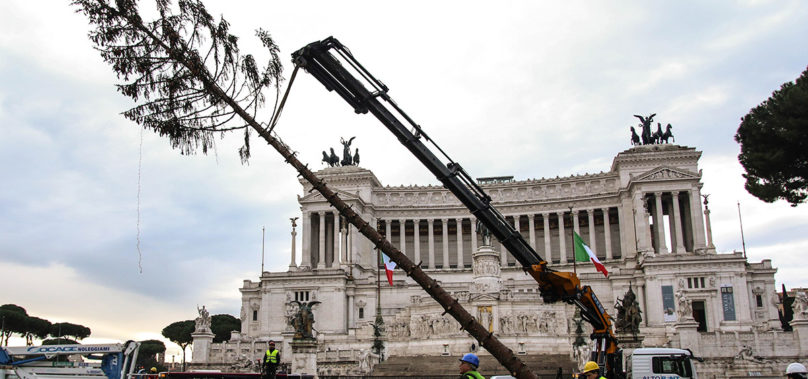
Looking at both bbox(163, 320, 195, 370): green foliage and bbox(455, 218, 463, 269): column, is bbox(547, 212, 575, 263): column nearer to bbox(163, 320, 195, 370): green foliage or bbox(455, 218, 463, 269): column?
bbox(455, 218, 463, 269): column

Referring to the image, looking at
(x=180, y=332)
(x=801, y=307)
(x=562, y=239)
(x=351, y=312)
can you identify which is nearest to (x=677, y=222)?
(x=562, y=239)

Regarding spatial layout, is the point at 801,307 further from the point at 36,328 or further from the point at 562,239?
the point at 36,328

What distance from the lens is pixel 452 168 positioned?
15.4m

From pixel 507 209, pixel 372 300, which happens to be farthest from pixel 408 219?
pixel 372 300

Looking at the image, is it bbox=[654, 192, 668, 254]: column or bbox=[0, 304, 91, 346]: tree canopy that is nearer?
bbox=[654, 192, 668, 254]: column

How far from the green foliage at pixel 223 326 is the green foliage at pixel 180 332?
3.30 metres

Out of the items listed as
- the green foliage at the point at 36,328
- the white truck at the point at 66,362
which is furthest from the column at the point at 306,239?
the white truck at the point at 66,362

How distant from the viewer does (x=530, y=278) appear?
75.6 m

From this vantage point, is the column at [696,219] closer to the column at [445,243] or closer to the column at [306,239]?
the column at [445,243]

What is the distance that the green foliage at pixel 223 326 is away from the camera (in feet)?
339

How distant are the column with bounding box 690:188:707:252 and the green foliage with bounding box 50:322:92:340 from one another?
7030 centimetres

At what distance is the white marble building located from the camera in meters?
52.5

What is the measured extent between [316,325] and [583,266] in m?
29.4

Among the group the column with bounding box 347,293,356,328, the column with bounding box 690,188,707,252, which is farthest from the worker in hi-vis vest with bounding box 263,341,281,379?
the column with bounding box 690,188,707,252
